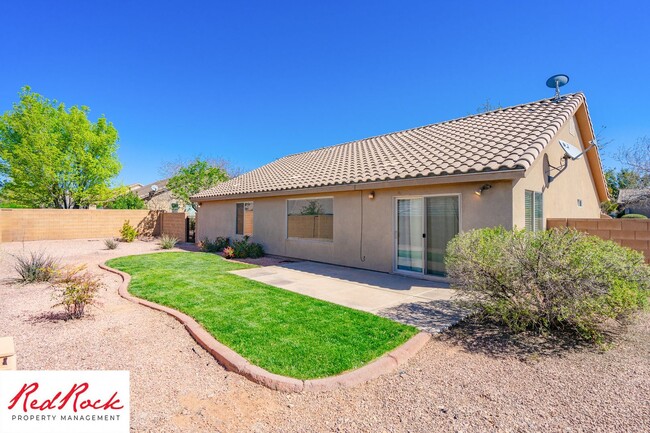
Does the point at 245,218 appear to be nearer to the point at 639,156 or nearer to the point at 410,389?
the point at 410,389

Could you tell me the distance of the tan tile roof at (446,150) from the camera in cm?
759

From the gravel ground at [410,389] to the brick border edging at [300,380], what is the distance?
10cm

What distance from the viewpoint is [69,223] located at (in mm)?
20266

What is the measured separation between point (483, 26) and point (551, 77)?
3.05 meters

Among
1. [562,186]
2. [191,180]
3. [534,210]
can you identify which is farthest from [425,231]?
[191,180]

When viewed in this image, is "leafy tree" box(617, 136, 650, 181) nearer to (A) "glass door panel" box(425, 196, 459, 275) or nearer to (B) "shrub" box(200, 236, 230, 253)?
(A) "glass door panel" box(425, 196, 459, 275)

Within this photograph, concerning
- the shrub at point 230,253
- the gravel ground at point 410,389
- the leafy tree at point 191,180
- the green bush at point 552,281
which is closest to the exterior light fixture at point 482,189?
the green bush at point 552,281

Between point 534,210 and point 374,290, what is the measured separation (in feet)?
16.5

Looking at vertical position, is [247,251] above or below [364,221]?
below

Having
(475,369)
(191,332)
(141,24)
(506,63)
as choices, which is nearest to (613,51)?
(506,63)

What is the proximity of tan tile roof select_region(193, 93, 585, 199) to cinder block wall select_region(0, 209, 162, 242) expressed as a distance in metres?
11.4

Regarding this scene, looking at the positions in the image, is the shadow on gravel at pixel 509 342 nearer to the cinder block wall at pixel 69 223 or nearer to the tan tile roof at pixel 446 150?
the tan tile roof at pixel 446 150

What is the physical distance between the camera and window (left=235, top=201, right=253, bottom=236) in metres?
14.8

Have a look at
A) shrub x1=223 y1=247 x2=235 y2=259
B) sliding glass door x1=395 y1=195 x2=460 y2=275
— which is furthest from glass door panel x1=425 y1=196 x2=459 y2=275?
shrub x1=223 y1=247 x2=235 y2=259
